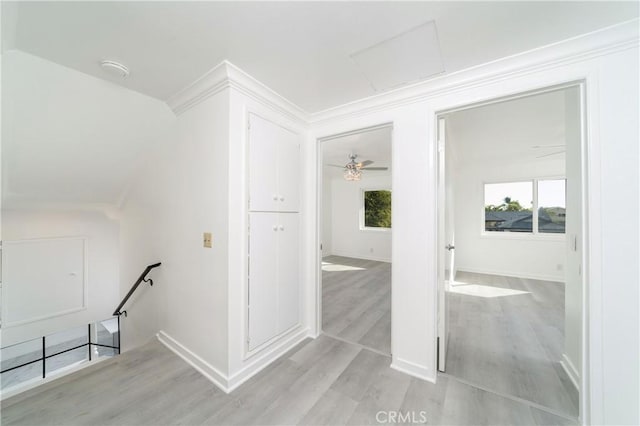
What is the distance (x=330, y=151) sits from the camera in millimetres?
4266

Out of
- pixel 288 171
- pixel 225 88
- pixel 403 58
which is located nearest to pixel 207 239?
pixel 288 171

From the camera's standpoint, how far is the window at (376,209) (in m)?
6.60

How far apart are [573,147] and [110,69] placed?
3.57 meters

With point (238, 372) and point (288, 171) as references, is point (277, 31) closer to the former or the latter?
point (288, 171)

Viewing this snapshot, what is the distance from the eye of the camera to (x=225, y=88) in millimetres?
1715

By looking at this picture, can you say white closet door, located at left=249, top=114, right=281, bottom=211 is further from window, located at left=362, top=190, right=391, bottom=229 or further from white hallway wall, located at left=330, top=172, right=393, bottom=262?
window, located at left=362, top=190, right=391, bottom=229

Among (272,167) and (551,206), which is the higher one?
(272,167)

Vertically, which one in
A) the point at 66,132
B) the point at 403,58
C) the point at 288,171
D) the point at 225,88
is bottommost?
the point at 288,171

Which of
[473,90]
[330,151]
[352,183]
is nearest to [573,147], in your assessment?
[473,90]

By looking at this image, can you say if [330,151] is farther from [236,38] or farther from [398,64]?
[236,38]

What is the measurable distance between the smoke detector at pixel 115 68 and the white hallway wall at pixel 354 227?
5.64 m

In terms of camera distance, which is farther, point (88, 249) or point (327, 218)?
point (327, 218)

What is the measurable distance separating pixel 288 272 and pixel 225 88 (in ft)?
5.65

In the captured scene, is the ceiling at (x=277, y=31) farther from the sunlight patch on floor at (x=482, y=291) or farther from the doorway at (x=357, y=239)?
the sunlight patch on floor at (x=482, y=291)
